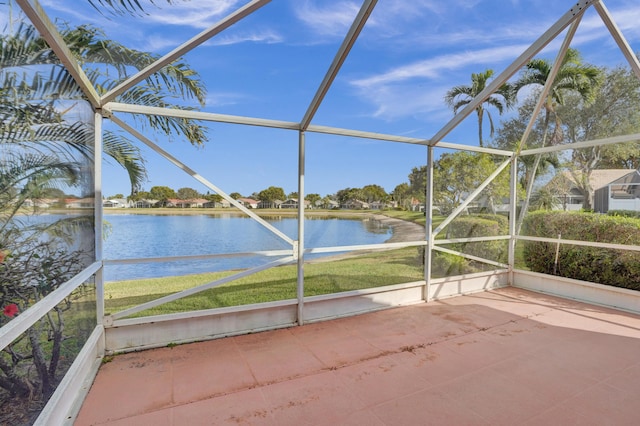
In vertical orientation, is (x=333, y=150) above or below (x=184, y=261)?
above

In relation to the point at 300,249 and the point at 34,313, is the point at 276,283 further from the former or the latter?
the point at 34,313

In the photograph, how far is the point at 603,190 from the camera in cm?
498

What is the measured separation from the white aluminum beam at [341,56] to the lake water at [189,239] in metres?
1.30

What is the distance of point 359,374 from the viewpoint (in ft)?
8.51

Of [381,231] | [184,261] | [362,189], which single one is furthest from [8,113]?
[381,231]

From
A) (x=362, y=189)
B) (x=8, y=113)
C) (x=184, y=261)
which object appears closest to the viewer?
(x=8, y=113)

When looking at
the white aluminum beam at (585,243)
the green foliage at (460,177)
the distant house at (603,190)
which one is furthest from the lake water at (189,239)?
the distant house at (603,190)

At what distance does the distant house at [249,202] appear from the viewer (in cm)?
343

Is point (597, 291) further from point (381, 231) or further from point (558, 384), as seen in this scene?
point (381, 231)

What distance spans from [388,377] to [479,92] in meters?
6.39

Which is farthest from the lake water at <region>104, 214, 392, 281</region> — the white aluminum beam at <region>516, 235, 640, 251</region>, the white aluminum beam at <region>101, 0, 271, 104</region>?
the white aluminum beam at <region>516, 235, 640, 251</region>

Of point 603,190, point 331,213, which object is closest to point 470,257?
point 603,190

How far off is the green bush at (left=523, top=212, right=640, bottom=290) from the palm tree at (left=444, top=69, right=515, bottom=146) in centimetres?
219

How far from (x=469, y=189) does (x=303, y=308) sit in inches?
133
